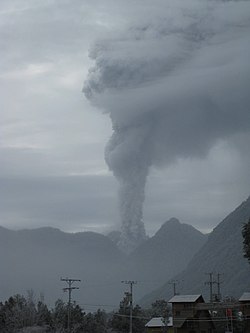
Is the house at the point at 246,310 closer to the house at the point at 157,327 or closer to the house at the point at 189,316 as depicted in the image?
the house at the point at 189,316

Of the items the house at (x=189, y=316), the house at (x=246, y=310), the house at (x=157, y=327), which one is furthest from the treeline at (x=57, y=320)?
the house at (x=246, y=310)

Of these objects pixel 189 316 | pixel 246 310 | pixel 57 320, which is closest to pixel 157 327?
pixel 189 316

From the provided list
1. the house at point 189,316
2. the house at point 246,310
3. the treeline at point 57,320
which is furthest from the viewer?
the treeline at point 57,320

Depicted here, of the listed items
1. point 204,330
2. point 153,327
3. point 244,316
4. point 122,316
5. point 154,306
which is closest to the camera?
point 244,316

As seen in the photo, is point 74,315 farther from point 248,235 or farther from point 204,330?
point 248,235

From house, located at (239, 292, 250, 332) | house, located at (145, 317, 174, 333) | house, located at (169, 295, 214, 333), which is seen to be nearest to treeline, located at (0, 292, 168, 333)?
house, located at (145, 317, 174, 333)

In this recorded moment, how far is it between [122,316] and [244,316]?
30.8m

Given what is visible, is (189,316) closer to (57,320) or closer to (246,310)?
(246,310)

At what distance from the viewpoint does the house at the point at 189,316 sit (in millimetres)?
100500

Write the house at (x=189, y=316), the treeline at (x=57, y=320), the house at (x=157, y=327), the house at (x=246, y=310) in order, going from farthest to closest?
the house at (x=157, y=327), the treeline at (x=57, y=320), the house at (x=189, y=316), the house at (x=246, y=310)

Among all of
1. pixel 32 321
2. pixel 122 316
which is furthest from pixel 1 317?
pixel 122 316

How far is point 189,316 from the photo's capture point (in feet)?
332

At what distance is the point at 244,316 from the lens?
96.2 metres

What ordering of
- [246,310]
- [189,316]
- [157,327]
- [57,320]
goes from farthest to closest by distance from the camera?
[157,327], [57,320], [189,316], [246,310]
